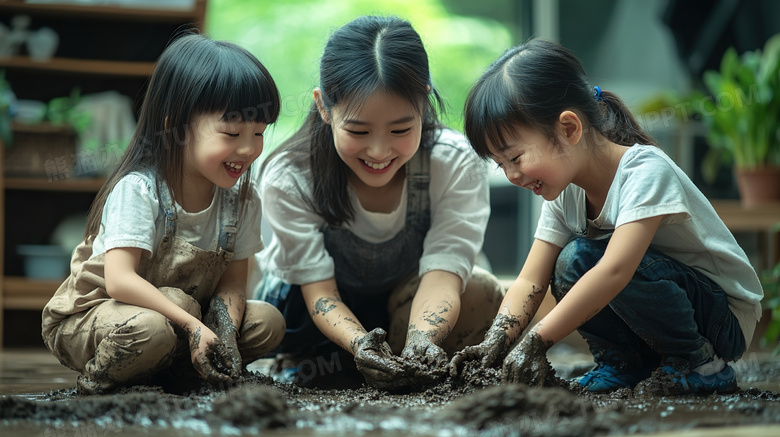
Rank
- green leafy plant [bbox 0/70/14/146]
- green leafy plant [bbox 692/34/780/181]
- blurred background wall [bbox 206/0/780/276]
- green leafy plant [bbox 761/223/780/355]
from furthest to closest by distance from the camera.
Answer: blurred background wall [bbox 206/0/780/276]
green leafy plant [bbox 692/34/780/181]
green leafy plant [bbox 0/70/14/146]
green leafy plant [bbox 761/223/780/355]

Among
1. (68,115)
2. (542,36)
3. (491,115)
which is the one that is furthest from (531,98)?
(542,36)

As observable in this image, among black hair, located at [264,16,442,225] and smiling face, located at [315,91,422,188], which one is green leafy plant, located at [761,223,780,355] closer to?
black hair, located at [264,16,442,225]

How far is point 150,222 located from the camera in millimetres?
1457

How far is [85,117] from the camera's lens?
10.2ft

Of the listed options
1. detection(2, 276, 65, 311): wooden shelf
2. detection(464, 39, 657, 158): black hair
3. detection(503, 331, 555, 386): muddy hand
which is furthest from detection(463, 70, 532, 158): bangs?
detection(2, 276, 65, 311): wooden shelf

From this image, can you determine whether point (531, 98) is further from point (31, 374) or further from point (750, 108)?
point (750, 108)

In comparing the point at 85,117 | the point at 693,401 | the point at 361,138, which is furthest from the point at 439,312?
the point at 85,117

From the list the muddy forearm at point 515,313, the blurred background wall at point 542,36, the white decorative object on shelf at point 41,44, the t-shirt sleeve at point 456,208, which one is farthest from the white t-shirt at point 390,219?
the blurred background wall at point 542,36

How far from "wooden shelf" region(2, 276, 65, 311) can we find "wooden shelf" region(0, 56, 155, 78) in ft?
3.03

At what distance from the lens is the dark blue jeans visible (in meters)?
1.42

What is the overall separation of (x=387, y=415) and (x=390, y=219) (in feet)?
2.45

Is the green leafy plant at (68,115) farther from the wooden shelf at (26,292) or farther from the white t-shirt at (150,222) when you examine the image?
the white t-shirt at (150,222)

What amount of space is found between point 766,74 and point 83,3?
2936 mm

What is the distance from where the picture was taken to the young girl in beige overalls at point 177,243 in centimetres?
139
